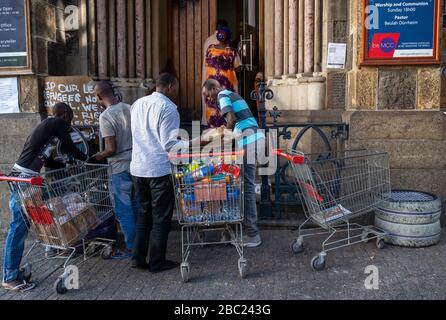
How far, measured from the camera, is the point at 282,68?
7543 millimetres

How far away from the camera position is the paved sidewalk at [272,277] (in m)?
4.23

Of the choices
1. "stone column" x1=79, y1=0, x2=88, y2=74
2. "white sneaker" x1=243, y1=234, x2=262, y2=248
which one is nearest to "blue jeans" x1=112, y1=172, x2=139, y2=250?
"white sneaker" x1=243, y1=234, x2=262, y2=248

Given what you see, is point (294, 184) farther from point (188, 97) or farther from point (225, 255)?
point (188, 97)

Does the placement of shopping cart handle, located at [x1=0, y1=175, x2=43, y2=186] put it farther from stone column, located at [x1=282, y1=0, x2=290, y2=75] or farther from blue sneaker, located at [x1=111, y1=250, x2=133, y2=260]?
stone column, located at [x1=282, y1=0, x2=290, y2=75]

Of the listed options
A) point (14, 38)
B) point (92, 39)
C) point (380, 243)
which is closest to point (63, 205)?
point (14, 38)

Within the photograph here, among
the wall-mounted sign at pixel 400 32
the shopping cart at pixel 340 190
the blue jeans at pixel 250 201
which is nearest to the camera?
the shopping cart at pixel 340 190

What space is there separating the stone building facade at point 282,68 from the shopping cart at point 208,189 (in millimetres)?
1949

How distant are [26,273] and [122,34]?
3.98 m

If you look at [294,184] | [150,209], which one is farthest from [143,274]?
[294,184]

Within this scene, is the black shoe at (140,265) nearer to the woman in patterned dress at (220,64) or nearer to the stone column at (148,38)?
the woman in patterned dress at (220,64)

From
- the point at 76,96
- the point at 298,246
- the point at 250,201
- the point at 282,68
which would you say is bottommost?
the point at 298,246

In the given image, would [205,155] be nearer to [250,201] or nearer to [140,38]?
[250,201]

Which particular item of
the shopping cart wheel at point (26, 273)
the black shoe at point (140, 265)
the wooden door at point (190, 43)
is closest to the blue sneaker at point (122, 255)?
the black shoe at point (140, 265)

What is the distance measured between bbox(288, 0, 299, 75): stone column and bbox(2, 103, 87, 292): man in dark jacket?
11.4 ft
